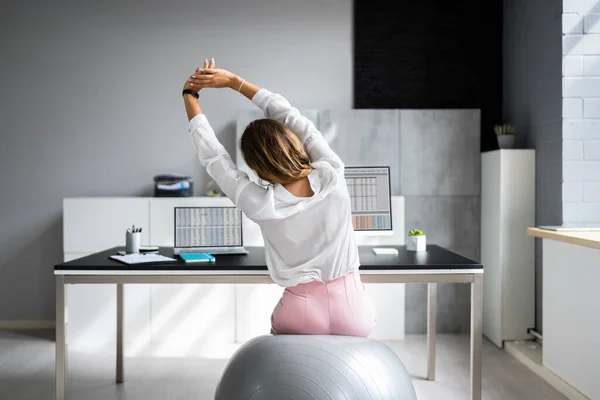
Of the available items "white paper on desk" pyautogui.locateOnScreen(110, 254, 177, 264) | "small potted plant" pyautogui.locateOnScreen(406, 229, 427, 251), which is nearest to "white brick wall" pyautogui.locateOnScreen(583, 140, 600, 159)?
"small potted plant" pyautogui.locateOnScreen(406, 229, 427, 251)

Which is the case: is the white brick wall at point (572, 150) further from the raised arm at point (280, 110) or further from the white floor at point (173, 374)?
the raised arm at point (280, 110)

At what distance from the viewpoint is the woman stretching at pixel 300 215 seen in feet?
6.69

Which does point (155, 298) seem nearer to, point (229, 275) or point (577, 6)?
point (229, 275)

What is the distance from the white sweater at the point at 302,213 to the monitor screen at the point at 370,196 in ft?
2.96

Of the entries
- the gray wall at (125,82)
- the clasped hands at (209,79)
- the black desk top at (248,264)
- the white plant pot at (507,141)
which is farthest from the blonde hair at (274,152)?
the gray wall at (125,82)

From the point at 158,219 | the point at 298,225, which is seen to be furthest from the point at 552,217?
the point at 158,219

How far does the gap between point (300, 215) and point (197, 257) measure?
93cm

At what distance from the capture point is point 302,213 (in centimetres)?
206

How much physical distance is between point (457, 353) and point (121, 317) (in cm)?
227

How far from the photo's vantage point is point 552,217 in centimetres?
386

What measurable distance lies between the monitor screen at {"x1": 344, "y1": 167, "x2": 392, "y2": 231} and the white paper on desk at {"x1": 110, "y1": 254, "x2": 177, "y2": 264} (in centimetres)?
98

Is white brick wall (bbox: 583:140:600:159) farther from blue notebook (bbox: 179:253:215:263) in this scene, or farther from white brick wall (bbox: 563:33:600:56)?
blue notebook (bbox: 179:253:215:263)

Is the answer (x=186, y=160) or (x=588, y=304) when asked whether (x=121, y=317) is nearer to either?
(x=186, y=160)

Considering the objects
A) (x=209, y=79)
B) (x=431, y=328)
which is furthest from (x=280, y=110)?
(x=431, y=328)
